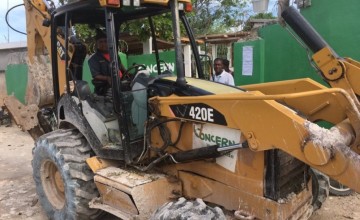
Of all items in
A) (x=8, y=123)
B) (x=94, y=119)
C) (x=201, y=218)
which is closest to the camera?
(x=201, y=218)

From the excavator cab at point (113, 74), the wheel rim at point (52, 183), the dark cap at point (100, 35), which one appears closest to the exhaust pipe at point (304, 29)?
the excavator cab at point (113, 74)

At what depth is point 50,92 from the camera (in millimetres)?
5547

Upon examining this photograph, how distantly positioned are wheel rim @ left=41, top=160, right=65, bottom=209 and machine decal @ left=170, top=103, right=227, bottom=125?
1.85 meters

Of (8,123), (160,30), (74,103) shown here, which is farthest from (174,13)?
(8,123)

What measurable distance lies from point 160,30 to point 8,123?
5501mm

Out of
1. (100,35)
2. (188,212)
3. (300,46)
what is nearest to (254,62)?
(300,46)

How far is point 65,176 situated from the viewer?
13.0 feet

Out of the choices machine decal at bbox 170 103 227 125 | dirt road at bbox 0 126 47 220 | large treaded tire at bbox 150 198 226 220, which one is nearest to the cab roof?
machine decal at bbox 170 103 227 125

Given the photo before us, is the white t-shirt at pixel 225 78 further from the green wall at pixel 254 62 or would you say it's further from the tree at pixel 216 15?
the tree at pixel 216 15

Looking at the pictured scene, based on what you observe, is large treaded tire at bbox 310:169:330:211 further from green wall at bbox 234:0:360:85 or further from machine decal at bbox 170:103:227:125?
green wall at bbox 234:0:360:85

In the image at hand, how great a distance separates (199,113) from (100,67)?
1.70m

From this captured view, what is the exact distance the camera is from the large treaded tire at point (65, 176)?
3.97m

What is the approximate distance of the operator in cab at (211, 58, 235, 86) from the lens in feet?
23.9

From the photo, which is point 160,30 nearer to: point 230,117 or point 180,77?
point 180,77
